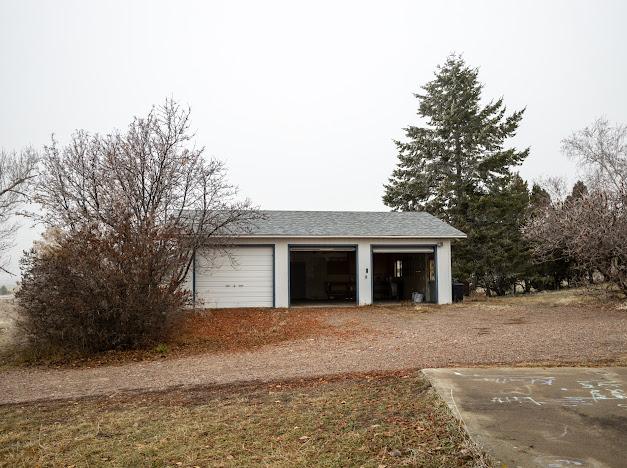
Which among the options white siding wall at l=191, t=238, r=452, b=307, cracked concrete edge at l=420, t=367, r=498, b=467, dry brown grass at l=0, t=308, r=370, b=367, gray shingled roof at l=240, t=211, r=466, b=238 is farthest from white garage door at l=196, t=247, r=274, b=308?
cracked concrete edge at l=420, t=367, r=498, b=467

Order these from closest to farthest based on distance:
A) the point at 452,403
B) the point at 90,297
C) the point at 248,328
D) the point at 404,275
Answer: the point at 452,403
the point at 90,297
the point at 248,328
the point at 404,275

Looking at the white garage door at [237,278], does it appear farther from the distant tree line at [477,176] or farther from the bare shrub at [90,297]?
the distant tree line at [477,176]

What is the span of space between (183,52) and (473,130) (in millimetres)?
17748

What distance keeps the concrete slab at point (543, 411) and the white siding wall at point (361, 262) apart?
11.9 metres

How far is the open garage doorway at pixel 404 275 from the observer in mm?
19281

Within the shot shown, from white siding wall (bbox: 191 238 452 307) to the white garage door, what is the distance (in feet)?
0.52

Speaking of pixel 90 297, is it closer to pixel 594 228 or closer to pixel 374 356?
pixel 374 356

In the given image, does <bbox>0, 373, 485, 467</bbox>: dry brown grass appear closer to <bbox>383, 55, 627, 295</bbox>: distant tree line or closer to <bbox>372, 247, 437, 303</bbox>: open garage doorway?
<bbox>372, 247, 437, 303</bbox>: open garage doorway

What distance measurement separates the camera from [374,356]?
865 centimetres

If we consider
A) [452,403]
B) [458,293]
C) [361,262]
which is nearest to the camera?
[452,403]

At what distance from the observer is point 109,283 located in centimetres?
1008

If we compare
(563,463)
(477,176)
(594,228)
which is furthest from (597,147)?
(563,463)

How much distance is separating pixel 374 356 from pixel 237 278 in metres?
9.96

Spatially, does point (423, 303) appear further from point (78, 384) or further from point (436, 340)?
point (78, 384)
